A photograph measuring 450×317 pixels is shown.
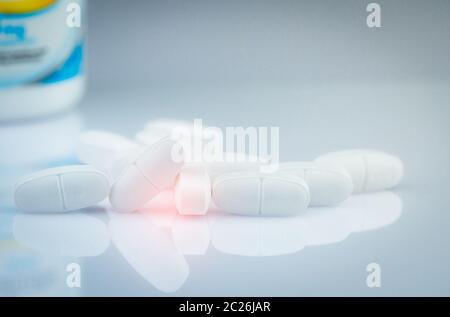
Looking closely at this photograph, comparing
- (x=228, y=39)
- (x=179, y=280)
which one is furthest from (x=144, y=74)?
(x=179, y=280)

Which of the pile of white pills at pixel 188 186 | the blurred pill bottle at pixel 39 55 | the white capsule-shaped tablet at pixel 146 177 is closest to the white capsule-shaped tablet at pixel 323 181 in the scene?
the pile of white pills at pixel 188 186

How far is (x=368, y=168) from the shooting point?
1162 mm

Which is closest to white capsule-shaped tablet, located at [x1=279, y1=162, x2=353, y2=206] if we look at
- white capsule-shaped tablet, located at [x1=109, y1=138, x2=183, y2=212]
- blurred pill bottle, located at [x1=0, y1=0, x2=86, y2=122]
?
white capsule-shaped tablet, located at [x1=109, y1=138, x2=183, y2=212]

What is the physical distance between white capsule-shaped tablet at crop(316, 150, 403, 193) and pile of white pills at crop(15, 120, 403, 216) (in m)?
0.03

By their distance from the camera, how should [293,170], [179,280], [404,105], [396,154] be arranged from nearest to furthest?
[179,280], [293,170], [396,154], [404,105]

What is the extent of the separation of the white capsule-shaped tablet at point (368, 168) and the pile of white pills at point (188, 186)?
3 centimetres

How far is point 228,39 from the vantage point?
1404mm

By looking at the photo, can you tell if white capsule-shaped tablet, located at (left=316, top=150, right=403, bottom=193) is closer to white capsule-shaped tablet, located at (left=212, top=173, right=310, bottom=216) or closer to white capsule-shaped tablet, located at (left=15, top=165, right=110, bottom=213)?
white capsule-shaped tablet, located at (left=212, top=173, right=310, bottom=216)

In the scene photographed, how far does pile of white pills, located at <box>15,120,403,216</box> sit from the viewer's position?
1.07m

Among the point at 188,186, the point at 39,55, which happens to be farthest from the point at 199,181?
the point at 39,55

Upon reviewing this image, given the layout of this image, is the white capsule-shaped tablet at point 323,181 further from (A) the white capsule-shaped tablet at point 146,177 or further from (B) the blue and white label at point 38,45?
(B) the blue and white label at point 38,45

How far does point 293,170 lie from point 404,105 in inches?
12.7

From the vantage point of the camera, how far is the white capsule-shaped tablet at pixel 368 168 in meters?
1.16

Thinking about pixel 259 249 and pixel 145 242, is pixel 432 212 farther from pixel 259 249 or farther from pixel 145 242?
pixel 145 242
